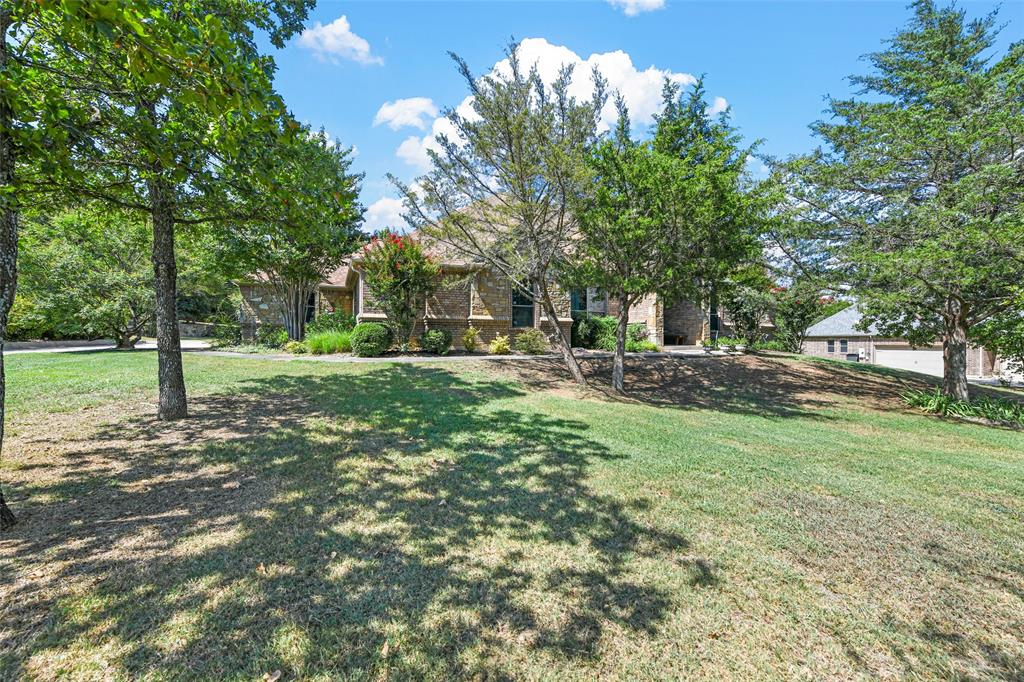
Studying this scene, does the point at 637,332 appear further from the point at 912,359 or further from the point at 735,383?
the point at 912,359

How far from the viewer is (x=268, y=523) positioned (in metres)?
3.39

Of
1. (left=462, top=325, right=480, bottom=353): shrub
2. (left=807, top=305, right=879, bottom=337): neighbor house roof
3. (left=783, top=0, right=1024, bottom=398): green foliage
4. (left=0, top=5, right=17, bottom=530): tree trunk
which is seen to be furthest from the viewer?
(left=807, top=305, right=879, bottom=337): neighbor house roof

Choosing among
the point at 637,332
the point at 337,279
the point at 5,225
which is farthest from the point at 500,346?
the point at 5,225

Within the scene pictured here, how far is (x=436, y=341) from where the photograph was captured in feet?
46.1

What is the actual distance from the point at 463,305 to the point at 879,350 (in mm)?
28385

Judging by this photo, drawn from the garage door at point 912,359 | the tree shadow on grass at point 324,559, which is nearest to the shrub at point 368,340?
the tree shadow on grass at point 324,559

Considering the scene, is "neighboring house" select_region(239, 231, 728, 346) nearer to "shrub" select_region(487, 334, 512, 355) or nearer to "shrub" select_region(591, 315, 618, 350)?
"shrub" select_region(487, 334, 512, 355)

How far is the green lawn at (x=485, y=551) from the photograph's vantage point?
2193mm

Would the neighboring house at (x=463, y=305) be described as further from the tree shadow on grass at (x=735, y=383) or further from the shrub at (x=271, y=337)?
the tree shadow on grass at (x=735, y=383)

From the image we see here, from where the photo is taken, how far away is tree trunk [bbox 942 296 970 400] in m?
10.5

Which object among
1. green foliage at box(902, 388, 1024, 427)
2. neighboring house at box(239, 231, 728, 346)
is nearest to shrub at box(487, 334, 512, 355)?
neighboring house at box(239, 231, 728, 346)

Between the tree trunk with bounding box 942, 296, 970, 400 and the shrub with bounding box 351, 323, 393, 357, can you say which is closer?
the tree trunk with bounding box 942, 296, 970, 400

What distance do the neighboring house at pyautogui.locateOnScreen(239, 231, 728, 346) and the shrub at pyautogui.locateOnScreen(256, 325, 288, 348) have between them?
1.43m

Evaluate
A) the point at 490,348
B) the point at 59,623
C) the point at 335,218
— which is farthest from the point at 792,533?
A: the point at 490,348
